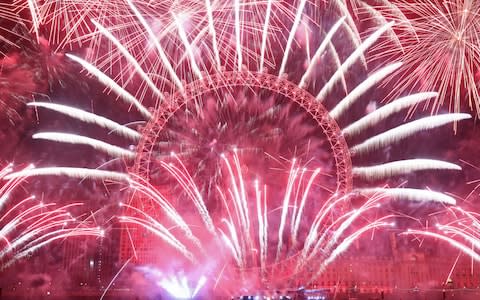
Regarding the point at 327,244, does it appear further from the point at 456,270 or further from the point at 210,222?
the point at 456,270

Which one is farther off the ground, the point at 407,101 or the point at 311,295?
the point at 407,101

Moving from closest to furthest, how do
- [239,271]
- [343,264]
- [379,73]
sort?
1. [379,73]
2. [239,271]
3. [343,264]

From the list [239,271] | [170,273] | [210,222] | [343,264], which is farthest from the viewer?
[343,264]

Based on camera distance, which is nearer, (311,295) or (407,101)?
(407,101)

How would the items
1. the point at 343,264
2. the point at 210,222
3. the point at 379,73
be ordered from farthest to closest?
the point at 343,264 < the point at 210,222 < the point at 379,73

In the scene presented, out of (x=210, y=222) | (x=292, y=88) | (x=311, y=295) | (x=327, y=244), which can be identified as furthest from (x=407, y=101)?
(x=311, y=295)

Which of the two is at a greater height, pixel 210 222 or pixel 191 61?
pixel 191 61

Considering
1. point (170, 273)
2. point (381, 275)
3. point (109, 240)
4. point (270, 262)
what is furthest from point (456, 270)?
point (270, 262)

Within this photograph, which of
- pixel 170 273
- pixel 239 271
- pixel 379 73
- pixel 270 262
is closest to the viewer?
pixel 379 73

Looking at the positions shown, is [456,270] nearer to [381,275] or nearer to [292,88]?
[381,275]
